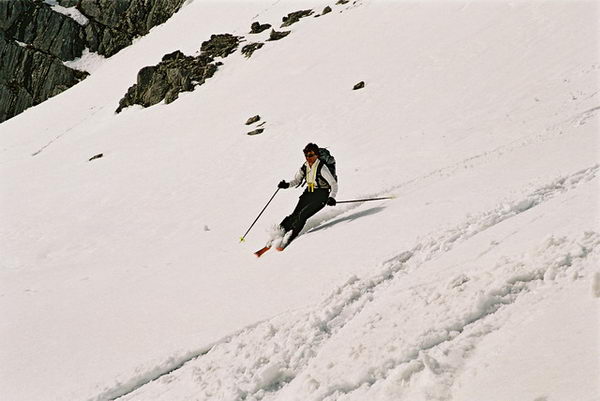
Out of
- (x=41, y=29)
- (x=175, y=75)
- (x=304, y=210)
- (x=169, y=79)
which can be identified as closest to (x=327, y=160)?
(x=304, y=210)

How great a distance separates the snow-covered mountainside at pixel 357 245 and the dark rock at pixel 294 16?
14278 mm

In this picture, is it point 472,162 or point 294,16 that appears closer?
point 472,162

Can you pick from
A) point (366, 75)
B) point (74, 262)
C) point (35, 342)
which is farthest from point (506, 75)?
point (35, 342)

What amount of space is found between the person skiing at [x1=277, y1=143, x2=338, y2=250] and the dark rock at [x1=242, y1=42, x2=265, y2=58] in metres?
25.0

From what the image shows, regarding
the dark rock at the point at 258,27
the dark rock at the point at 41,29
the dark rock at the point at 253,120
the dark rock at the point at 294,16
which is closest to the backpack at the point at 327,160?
the dark rock at the point at 253,120

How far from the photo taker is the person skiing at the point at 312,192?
836cm

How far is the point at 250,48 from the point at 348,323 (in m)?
30.9

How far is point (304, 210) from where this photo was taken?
8.45 meters

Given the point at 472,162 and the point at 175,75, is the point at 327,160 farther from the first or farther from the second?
the point at 175,75

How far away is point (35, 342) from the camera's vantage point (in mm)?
5758

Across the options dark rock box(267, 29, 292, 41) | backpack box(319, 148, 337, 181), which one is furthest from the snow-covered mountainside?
dark rock box(267, 29, 292, 41)

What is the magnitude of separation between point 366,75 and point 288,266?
16979mm

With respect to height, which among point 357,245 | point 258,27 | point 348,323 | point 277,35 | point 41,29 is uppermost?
point 41,29

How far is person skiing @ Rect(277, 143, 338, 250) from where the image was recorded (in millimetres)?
8359
